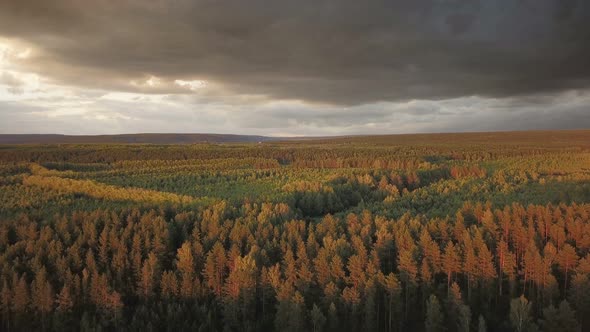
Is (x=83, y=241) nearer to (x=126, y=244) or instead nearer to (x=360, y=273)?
(x=126, y=244)

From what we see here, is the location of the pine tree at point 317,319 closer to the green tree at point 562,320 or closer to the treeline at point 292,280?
the treeline at point 292,280

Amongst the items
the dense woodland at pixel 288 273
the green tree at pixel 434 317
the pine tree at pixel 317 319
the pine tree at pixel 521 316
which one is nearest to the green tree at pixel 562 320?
the dense woodland at pixel 288 273

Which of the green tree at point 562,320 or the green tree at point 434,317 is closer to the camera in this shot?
the green tree at point 562,320

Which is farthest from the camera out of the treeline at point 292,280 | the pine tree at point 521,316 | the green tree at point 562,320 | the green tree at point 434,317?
the treeline at point 292,280

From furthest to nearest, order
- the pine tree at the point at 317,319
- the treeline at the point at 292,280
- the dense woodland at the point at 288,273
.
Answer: the dense woodland at the point at 288,273 → the treeline at the point at 292,280 → the pine tree at the point at 317,319

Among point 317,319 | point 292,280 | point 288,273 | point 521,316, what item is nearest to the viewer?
point 521,316

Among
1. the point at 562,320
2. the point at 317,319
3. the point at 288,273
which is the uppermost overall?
the point at 288,273

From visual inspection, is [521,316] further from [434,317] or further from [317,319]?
[317,319]

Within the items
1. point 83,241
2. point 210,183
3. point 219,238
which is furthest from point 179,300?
point 210,183

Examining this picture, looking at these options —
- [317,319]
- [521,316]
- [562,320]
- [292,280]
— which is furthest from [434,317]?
[292,280]

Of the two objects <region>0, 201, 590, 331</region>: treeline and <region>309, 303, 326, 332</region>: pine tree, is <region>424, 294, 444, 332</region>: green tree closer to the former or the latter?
<region>0, 201, 590, 331</region>: treeline
